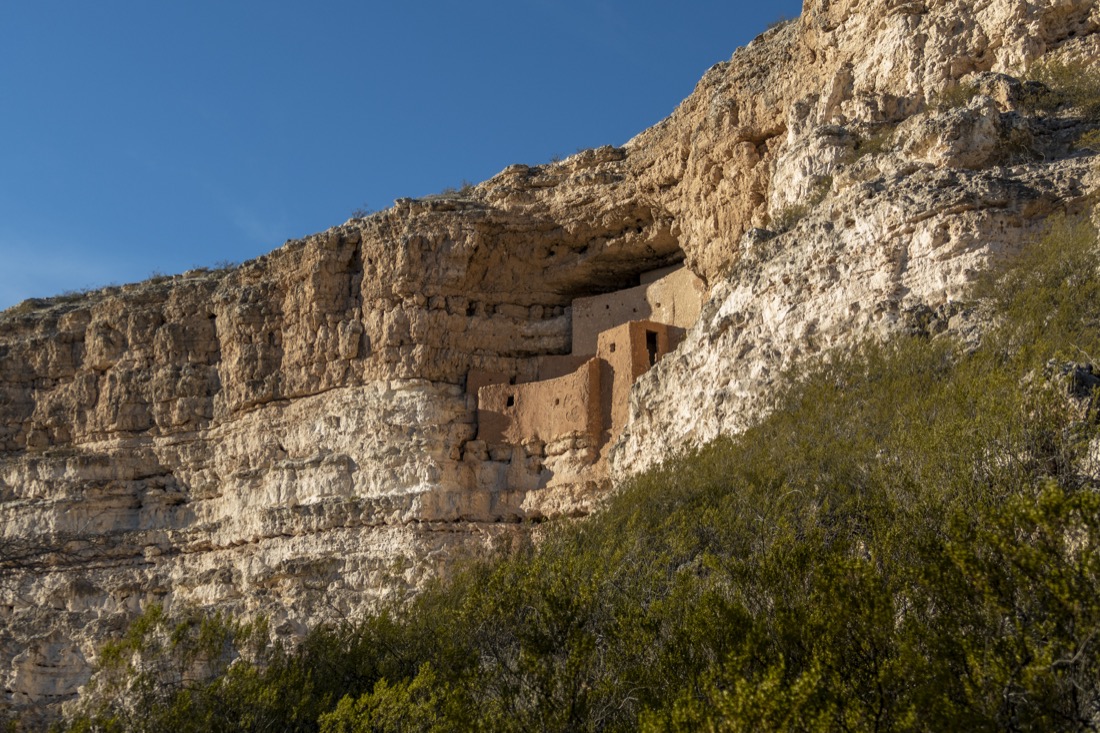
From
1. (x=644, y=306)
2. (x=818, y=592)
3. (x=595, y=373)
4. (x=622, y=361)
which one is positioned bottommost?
(x=818, y=592)

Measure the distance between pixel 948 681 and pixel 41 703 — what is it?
2275 centimetres

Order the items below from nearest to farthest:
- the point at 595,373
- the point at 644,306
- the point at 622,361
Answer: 1. the point at 622,361
2. the point at 595,373
3. the point at 644,306

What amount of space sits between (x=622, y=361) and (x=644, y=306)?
280 centimetres

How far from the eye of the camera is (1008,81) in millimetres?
19656

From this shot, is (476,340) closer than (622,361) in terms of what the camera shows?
No

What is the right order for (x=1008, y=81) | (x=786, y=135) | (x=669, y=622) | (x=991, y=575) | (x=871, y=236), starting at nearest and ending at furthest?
(x=991, y=575)
(x=669, y=622)
(x=871, y=236)
(x=1008, y=81)
(x=786, y=135)

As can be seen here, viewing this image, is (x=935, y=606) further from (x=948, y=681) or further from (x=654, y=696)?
(x=654, y=696)

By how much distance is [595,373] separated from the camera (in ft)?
80.8

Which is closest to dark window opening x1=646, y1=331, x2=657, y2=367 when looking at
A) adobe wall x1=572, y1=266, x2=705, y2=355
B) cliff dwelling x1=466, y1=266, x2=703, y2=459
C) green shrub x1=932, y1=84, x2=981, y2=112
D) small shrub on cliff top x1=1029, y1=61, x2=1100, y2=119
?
cliff dwelling x1=466, y1=266, x2=703, y2=459

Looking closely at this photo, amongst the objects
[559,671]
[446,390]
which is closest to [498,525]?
[446,390]

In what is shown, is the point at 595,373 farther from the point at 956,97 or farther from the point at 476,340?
the point at 956,97

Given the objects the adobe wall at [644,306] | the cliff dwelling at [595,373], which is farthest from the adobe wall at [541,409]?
the adobe wall at [644,306]

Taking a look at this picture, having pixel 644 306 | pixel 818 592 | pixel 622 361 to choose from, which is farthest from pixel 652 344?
pixel 818 592

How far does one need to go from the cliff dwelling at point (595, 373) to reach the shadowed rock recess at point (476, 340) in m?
0.07
